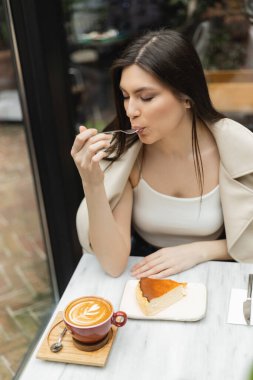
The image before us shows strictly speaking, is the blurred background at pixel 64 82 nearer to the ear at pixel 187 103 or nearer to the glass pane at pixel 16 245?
the glass pane at pixel 16 245

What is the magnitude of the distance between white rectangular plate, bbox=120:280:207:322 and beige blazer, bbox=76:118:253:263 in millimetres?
299

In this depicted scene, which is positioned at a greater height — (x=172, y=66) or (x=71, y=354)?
(x=172, y=66)

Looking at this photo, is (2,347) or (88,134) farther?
(2,347)

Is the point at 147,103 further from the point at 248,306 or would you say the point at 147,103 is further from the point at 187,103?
the point at 248,306

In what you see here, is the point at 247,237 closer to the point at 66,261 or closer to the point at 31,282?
the point at 66,261

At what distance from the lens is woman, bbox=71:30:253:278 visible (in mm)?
1493

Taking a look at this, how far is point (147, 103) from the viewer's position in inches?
58.7

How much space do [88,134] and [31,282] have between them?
1575mm

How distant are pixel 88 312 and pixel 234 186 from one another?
0.67 m

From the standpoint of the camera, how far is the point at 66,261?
2506mm

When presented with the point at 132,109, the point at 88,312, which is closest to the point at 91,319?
the point at 88,312

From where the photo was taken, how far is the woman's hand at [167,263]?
1483 mm

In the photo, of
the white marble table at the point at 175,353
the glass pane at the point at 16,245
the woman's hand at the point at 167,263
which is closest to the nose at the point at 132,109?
the woman's hand at the point at 167,263

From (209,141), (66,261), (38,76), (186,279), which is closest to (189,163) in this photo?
(209,141)
